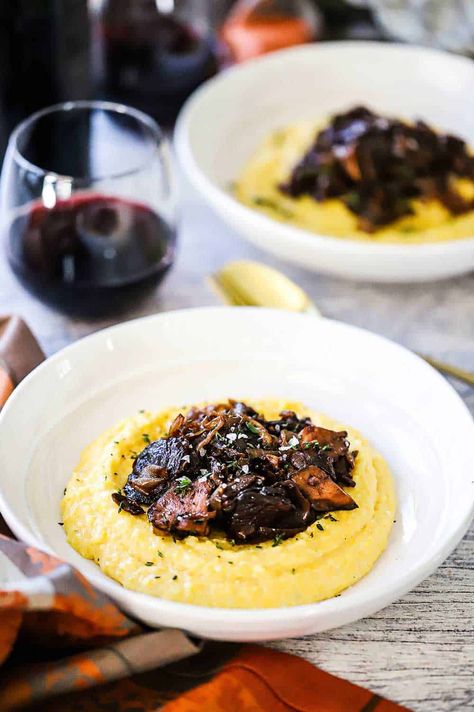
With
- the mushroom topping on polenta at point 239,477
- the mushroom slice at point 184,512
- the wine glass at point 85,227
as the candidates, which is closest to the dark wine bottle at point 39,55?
the wine glass at point 85,227

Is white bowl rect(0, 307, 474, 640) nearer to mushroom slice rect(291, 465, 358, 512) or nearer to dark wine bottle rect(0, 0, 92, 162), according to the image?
mushroom slice rect(291, 465, 358, 512)

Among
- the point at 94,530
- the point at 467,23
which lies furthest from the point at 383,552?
the point at 467,23

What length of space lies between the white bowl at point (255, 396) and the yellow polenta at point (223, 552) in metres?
0.05

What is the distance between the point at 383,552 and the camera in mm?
2268

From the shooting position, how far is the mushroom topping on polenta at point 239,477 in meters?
2.16

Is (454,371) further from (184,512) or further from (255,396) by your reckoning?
(184,512)

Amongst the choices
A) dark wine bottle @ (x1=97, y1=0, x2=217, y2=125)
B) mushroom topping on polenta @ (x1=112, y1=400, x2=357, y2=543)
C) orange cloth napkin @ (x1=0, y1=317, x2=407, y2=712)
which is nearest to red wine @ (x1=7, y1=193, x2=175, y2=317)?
mushroom topping on polenta @ (x1=112, y1=400, x2=357, y2=543)

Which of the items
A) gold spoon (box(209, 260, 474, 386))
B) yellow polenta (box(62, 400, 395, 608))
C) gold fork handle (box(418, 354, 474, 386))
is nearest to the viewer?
yellow polenta (box(62, 400, 395, 608))

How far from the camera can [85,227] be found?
306 centimetres

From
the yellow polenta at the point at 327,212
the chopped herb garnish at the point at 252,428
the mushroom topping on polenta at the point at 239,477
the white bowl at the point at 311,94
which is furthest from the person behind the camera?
the white bowl at the point at 311,94

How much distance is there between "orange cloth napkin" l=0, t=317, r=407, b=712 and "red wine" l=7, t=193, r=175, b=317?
3.93ft

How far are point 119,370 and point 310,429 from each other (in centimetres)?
69

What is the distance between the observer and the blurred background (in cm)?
364

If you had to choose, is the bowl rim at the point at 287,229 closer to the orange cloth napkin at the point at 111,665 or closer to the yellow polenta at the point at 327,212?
the yellow polenta at the point at 327,212
